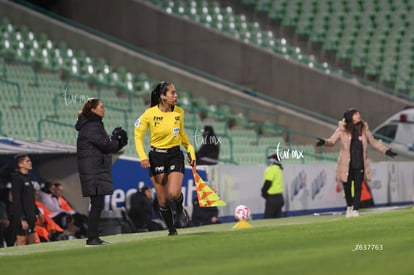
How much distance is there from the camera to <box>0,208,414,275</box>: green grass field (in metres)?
12.1

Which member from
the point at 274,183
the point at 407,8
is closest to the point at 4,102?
the point at 274,183

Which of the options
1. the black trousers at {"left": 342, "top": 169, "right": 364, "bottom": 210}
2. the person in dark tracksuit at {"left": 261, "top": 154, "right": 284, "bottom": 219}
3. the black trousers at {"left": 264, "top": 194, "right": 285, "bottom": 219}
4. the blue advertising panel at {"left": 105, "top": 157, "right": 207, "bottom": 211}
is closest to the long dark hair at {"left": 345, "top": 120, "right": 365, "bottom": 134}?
the black trousers at {"left": 342, "top": 169, "right": 364, "bottom": 210}

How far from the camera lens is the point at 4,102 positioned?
93.1 feet

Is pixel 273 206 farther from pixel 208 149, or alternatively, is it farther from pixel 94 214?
pixel 94 214

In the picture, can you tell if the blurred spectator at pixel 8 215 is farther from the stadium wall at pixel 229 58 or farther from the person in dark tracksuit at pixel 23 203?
the stadium wall at pixel 229 58

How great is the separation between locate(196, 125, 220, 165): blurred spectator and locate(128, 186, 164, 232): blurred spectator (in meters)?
2.71

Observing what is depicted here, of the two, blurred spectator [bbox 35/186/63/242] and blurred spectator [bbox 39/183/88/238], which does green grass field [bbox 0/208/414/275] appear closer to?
blurred spectator [bbox 35/186/63/242]

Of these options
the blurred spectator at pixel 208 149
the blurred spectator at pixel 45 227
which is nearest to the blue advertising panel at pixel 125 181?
the blurred spectator at pixel 45 227

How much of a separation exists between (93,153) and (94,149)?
0.18ft

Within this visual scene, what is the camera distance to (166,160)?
17.2m

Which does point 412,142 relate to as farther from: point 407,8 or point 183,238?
point 183,238

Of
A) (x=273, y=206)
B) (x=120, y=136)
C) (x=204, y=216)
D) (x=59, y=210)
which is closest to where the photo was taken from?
(x=120, y=136)

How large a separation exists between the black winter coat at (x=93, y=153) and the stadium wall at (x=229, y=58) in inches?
893

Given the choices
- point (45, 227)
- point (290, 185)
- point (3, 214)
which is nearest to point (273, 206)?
point (290, 185)
